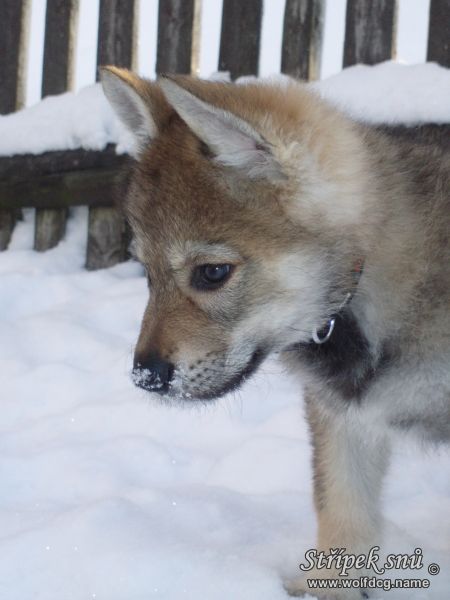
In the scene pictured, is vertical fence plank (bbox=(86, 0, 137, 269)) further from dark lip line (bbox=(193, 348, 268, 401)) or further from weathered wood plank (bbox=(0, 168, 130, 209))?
dark lip line (bbox=(193, 348, 268, 401))

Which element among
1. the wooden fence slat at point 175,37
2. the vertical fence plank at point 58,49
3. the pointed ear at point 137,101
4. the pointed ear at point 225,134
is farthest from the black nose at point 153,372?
the vertical fence plank at point 58,49

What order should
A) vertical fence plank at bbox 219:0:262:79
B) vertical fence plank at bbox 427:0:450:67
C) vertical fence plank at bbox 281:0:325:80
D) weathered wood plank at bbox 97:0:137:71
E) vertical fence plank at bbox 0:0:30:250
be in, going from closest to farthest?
vertical fence plank at bbox 427:0:450:67 < vertical fence plank at bbox 281:0:325:80 < vertical fence plank at bbox 219:0:262:79 < weathered wood plank at bbox 97:0:137:71 < vertical fence plank at bbox 0:0:30:250

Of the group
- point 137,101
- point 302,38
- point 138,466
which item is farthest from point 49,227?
point 137,101

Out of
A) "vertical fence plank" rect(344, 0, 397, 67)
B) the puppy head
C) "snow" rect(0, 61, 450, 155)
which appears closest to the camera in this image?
the puppy head

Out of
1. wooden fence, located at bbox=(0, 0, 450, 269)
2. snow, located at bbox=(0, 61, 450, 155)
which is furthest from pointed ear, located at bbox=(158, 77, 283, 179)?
wooden fence, located at bbox=(0, 0, 450, 269)

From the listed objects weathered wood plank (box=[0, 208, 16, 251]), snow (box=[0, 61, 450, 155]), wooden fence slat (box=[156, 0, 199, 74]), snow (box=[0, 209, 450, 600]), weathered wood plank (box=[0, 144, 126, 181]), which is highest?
wooden fence slat (box=[156, 0, 199, 74])

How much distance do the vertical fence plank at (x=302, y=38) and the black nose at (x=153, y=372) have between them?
2.65 m

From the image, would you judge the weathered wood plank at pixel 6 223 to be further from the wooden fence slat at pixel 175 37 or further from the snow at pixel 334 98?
the wooden fence slat at pixel 175 37

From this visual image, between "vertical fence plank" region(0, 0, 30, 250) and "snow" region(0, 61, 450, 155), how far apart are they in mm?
395

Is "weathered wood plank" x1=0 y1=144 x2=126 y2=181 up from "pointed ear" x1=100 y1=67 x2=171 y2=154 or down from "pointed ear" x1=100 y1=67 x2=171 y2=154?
down

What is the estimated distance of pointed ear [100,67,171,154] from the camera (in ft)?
7.80

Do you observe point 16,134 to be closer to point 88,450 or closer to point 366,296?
point 88,450

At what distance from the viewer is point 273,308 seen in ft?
7.22

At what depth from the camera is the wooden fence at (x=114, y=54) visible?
14.0 ft
